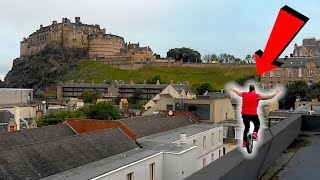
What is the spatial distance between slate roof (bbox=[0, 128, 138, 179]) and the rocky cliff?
107 m

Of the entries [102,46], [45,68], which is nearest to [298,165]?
[45,68]

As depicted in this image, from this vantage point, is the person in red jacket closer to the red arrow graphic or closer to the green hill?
the red arrow graphic

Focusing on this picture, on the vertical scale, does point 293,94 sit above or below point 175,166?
above

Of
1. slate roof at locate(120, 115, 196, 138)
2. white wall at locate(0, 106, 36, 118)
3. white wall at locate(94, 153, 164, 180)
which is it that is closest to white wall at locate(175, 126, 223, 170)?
slate roof at locate(120, 115, 196, 138)

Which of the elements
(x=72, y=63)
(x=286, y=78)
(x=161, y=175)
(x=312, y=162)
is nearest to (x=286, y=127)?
(x=312, y=162)

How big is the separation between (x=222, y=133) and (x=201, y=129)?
3.48m

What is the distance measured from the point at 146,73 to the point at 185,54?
26.9m

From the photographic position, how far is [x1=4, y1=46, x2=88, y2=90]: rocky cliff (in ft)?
423

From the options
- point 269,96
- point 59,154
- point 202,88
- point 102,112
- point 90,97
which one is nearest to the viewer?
point 269,96

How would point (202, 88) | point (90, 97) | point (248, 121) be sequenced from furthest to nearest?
point (202, 88)
point (90, 97)
point (248, 121)

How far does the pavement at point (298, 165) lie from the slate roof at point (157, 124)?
20.8 m

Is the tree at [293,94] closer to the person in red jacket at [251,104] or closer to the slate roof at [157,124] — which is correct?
the slate roof at [157,124]

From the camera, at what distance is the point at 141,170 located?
21.0 m

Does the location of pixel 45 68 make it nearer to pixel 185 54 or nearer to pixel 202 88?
pixel 185 54
